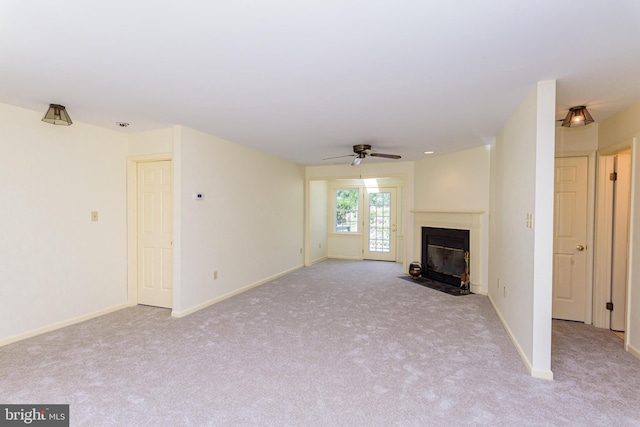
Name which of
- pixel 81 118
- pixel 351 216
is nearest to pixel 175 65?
pixel 81 118

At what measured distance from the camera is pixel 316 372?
2.37m

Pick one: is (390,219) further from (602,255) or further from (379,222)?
(602,255)

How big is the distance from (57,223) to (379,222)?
6281 millimetres

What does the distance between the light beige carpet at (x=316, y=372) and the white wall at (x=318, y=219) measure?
355cm

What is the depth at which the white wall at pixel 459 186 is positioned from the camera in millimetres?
4668

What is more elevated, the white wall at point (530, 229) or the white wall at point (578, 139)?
the white wall at point (578, 139)

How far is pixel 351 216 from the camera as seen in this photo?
806 centimetres

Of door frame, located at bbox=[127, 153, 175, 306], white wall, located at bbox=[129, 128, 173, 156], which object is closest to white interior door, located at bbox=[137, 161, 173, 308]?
door frame, located at bbox=[127, 153, 175, 306]

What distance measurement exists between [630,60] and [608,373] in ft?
7.52

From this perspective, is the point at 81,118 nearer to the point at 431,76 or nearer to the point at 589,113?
the point at 431,76

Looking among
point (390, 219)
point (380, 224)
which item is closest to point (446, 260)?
point (390, 219)

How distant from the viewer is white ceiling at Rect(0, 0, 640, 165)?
1.49 meters

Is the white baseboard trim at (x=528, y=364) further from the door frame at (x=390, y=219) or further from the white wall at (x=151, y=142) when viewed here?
the door frame at (x=390, y=219)

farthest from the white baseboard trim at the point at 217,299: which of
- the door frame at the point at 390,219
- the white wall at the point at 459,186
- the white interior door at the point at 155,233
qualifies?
the white wall at the point at 459,186
